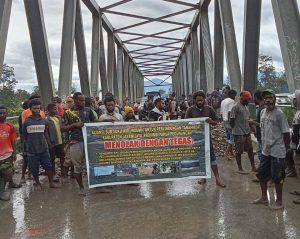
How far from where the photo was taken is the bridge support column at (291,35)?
6.98 m

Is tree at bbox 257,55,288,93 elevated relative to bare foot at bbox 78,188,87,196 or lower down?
elevated

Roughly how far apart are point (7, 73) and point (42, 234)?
62.9 feet

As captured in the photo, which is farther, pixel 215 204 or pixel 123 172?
pixel 123 172

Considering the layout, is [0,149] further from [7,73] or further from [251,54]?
[7,73]

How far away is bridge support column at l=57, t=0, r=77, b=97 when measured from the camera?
11.9m

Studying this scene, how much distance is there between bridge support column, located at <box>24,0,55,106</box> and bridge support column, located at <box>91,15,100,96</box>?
7.14 metres

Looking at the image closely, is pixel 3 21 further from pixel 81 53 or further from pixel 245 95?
pixel 81 53

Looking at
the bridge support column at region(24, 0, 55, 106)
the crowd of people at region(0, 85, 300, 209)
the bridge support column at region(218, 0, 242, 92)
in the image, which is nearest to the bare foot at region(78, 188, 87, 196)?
the crowd of people at region(0, 85, 300, 209)

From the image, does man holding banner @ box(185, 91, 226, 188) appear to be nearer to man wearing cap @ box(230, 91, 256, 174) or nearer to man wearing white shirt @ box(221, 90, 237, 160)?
man wearing cap @ box(230, 91, 256, 174)

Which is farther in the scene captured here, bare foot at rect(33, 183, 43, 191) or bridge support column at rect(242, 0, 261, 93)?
bridge support column at rect(242, 0, 261, 93)

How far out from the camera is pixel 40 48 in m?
9.98

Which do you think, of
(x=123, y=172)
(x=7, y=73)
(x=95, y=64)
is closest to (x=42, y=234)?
(x=123, y=172)

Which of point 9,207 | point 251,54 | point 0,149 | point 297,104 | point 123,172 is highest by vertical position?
point 251,54

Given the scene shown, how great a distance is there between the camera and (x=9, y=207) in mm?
5227
